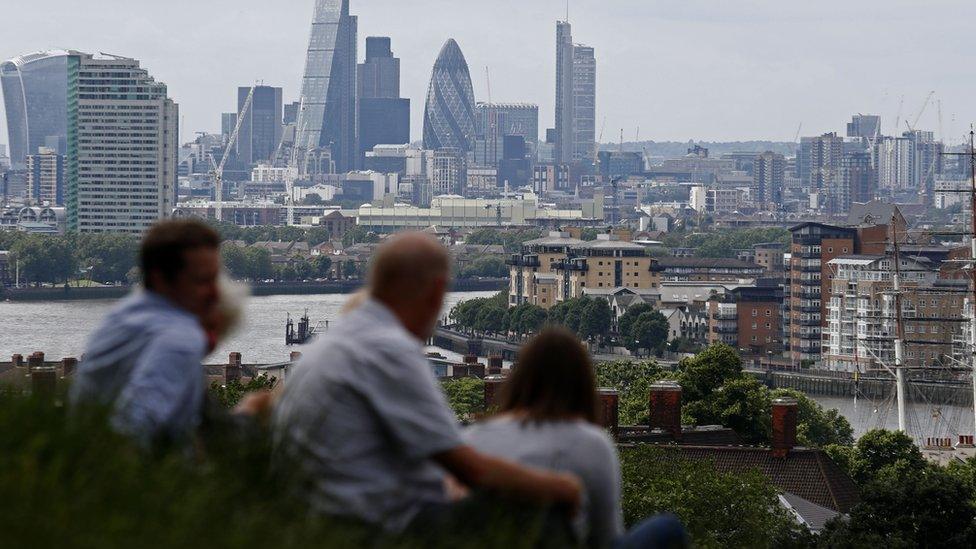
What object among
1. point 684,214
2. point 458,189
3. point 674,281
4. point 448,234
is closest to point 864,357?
point 674,281

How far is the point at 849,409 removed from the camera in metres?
35.9

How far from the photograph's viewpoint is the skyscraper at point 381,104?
16188 cm

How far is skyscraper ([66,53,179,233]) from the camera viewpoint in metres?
75.1

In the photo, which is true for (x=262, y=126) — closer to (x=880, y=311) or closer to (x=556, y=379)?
(x=880, y=311)

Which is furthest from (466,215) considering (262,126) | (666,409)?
(666,409)

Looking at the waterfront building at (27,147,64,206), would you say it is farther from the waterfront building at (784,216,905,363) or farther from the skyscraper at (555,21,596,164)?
the skyscraper at (555,21,596,164)

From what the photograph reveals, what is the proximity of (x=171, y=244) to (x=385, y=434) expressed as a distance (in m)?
0.40

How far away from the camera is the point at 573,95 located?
181500 mm

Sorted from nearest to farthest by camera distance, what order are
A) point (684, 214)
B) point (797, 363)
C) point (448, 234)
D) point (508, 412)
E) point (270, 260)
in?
point (508, 412), point (797, 363), point (270, 260), point (448, 234), point (684, 214)

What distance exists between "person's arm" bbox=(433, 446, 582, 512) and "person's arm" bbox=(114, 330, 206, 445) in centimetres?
32

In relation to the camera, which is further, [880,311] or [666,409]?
[880,311]

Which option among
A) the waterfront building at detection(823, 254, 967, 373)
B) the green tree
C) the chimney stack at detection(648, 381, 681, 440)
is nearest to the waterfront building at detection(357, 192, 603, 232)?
the green tree

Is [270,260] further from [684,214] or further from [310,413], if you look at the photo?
[310,413]

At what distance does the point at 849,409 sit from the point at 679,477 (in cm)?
2635
